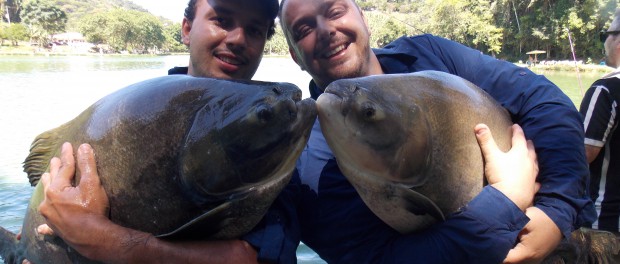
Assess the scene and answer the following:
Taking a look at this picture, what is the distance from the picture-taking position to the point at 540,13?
4278 cm

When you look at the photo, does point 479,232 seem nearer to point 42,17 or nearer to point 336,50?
point 336,50

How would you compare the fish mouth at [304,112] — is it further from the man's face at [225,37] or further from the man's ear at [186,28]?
the man's ear at [186,28]

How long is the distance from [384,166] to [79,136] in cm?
132

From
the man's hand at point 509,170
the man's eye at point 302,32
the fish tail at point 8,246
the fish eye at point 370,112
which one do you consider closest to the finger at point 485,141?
the man's hand at point 509,170

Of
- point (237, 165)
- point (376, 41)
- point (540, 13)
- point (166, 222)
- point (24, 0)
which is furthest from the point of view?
point (24, 0)

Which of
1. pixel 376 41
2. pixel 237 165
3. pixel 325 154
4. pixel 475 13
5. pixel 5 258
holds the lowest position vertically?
pixel 376 41

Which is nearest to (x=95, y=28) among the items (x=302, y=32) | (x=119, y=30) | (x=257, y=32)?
(x=119, y=30)

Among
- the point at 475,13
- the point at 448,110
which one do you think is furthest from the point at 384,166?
the point at 475,13

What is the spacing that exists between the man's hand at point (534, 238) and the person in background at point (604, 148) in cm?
183

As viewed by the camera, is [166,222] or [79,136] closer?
[166,222]

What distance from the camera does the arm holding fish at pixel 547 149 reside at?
2.00m

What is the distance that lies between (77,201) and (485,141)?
1712mm

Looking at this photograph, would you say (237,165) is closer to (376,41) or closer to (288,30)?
(288,30)

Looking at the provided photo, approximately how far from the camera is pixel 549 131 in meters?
2.14
